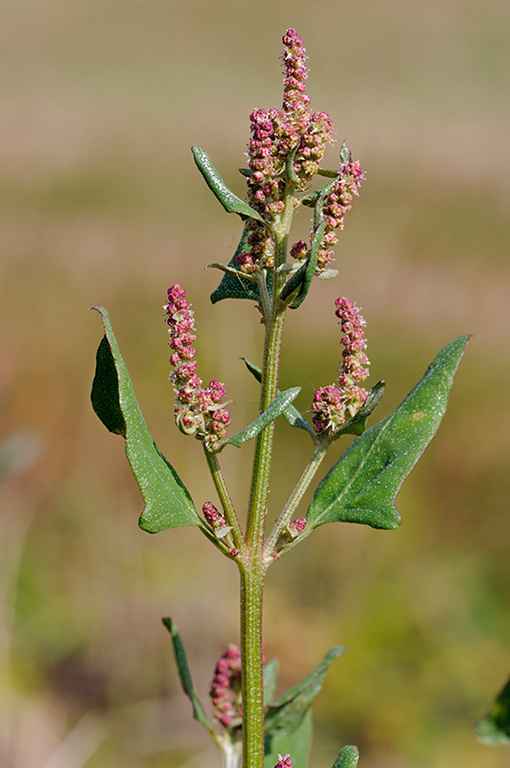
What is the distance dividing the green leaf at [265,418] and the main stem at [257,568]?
0.06 m

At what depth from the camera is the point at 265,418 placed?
1.07m

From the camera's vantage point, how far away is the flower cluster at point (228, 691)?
1500mm

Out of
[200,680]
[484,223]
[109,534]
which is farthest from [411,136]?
[200,680]

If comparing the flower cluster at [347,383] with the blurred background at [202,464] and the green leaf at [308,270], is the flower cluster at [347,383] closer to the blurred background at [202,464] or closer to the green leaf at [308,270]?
the green leaf at [308,270]

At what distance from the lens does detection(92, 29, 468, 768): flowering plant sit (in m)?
1.13

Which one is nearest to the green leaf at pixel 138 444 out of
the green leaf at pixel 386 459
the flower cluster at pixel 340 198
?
the green leaf at pixel 386 459

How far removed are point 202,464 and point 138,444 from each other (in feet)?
16.8

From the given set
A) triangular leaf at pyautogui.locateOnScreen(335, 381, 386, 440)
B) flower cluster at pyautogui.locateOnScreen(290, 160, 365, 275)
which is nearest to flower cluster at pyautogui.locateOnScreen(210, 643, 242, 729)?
triangular leaf at pyautogui.locateOnScreen(335, 381, 386, 440)

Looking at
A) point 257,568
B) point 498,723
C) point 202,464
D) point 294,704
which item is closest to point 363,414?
point 257,568

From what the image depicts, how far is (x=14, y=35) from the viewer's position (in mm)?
24297

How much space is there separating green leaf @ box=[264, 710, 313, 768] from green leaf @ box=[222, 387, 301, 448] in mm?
722

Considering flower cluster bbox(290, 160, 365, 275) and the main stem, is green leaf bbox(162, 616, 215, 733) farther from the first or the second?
flower cluster bbox(290, 160, 365, 275)

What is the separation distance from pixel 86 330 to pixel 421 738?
532 centimetres

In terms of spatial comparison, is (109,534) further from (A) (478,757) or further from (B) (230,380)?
(A) (478,757)
